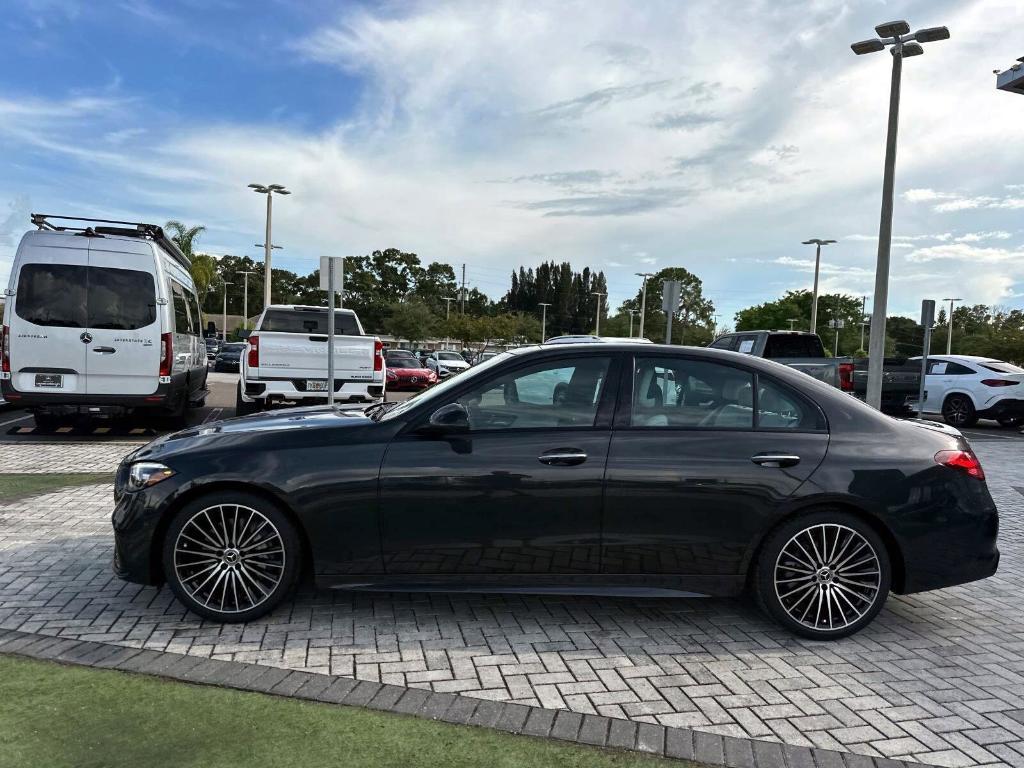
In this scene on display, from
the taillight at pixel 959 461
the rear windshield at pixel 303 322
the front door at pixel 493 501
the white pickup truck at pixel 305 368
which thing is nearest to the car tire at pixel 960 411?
the white pickup truck at pixel 305 368

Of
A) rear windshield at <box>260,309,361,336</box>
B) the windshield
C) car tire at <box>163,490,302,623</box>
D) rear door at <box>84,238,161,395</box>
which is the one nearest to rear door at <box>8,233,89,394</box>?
rear door at <box>84,238,161,395</box>

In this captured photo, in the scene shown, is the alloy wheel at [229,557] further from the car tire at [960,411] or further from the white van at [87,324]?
the car tire at [960,411]

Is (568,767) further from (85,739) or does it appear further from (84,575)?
(84,575)

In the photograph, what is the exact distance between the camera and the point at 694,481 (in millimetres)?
3781

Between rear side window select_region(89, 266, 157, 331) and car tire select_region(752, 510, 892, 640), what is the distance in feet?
30.1

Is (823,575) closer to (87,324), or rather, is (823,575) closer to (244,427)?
(244,427)

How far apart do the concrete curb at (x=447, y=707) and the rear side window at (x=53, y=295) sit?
24.5 feet

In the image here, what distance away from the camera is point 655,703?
10.4 feet

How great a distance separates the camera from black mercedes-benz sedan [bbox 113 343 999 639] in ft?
12.3

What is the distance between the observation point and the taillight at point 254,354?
1110 cm

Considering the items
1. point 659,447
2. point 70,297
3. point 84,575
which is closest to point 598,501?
point 659,447

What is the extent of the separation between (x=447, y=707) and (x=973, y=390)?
1649cm

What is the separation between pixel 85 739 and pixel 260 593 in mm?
1122

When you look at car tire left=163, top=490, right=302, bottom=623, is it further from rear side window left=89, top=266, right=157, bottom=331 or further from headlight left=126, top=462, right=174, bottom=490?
rear side window left=89, top=266, right=157, bottom=331
